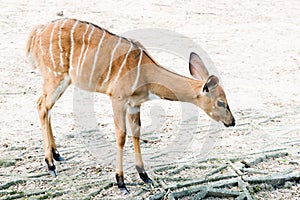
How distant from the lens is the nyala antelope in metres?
4.27

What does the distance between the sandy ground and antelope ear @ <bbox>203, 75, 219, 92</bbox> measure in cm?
109

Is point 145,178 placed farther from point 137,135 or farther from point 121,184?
point 137,135

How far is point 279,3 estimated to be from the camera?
1314cm

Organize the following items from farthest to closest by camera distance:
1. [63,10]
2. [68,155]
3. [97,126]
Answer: [63,10] → [97,126] → [68,155]

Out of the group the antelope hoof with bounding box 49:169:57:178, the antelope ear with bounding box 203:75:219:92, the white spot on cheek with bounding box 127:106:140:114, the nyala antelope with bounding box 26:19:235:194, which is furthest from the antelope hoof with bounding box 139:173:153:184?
the antelope ear with bounding box 203:75:219:92

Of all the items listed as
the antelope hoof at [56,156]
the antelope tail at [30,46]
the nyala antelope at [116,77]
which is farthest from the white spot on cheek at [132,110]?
the antelope tail at [30,46]

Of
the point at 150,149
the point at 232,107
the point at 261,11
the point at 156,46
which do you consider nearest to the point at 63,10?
the point at 156,46

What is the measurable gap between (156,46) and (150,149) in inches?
168

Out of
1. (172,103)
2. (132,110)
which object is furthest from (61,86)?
(172,103)

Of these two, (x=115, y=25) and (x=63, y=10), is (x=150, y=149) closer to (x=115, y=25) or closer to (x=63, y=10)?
(x=115, y=25)

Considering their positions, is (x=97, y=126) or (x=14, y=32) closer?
(x=97, y=126)

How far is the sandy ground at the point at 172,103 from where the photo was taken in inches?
197

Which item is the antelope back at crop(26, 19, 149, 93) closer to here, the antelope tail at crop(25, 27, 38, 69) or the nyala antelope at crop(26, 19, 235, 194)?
the nyala antelope at crop(26, 19, 235, 194)

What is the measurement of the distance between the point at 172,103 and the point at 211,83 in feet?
8.53
